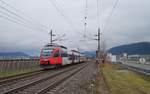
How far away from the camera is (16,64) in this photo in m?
32.7

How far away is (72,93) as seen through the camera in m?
14.0

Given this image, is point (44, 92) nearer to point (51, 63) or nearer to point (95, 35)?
point (51, 63)

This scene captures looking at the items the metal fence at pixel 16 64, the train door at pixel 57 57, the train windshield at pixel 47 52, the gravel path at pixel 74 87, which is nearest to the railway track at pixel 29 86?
the gravel path at pixel 74 87

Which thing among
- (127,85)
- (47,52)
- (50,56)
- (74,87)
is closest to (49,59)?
(50,56)

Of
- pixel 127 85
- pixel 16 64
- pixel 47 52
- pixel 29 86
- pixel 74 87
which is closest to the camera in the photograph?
pixel 29 86

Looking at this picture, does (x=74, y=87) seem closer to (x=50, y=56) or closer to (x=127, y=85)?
(x=127, y=85)

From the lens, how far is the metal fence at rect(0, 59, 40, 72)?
96.4 ft

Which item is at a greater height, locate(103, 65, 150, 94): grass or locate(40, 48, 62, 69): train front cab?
locate(40, 48, 62, 69): train front cab

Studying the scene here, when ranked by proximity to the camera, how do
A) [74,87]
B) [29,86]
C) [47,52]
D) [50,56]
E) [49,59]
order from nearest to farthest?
1. [29,86]
2. [74,87]
3. [49,59]
4. [50,56]
5. [47,52]

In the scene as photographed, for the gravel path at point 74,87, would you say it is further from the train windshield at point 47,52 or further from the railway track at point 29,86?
the train windshield at point 47,52

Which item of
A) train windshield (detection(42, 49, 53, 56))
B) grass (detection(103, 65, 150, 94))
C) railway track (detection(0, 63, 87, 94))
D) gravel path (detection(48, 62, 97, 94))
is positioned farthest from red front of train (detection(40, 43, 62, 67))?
railway track (detection(0, 63, 87, 94))

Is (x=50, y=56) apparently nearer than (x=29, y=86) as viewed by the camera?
No

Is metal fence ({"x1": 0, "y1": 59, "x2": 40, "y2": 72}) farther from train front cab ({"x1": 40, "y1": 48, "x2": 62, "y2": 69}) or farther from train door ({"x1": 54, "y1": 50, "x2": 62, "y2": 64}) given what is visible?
train door ({"x1": 54, "y1": 50, "x2": 62, "y2": 64})

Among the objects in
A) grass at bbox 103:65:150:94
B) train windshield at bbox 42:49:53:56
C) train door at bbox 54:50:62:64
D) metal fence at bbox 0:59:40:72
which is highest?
train windshield at bbox 42:49:53:56
